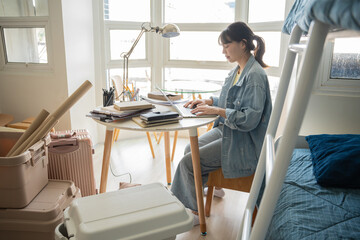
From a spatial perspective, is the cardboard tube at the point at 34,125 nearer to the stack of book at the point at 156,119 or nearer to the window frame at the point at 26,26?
the stack of book at the point at 156,119

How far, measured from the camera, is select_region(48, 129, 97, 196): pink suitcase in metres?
1.96

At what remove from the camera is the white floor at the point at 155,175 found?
202 centimetres

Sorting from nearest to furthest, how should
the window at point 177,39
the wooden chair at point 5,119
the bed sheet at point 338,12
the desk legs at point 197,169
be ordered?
the bed sheet at point 338,12
the desk legs at point 197,169
the wooden chair at point 5,119
the window at point 177,39

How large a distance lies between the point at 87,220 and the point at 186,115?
96 centimetres

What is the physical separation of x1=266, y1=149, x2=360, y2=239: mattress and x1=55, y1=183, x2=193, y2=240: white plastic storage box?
0.36m

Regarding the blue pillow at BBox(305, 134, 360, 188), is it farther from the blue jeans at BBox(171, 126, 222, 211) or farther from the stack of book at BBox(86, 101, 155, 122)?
the stack of book at BBox(86, 101, 155, 122)

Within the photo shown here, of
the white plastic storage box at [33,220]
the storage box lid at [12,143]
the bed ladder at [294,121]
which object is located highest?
the bed ladder at [294,121]

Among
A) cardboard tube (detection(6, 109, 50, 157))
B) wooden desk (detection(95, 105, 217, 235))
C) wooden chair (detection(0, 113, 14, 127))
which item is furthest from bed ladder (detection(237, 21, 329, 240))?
wooden chair (detection(0, 113, 14, 127))

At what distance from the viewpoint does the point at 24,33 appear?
3.07 m

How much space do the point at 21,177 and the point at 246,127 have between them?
1193 mm

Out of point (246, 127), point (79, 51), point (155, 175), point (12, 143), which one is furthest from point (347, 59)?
point (79, 51)

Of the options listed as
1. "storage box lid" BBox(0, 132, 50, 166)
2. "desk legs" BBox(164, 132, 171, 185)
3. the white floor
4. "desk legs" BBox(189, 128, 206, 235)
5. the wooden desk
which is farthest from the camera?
"desk legs" BBox(164, 132, 171, 185)

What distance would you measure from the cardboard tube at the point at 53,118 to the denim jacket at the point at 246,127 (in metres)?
0.80

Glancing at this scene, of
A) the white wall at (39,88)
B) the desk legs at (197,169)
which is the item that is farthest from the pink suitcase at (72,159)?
the white wall at (39,88)
